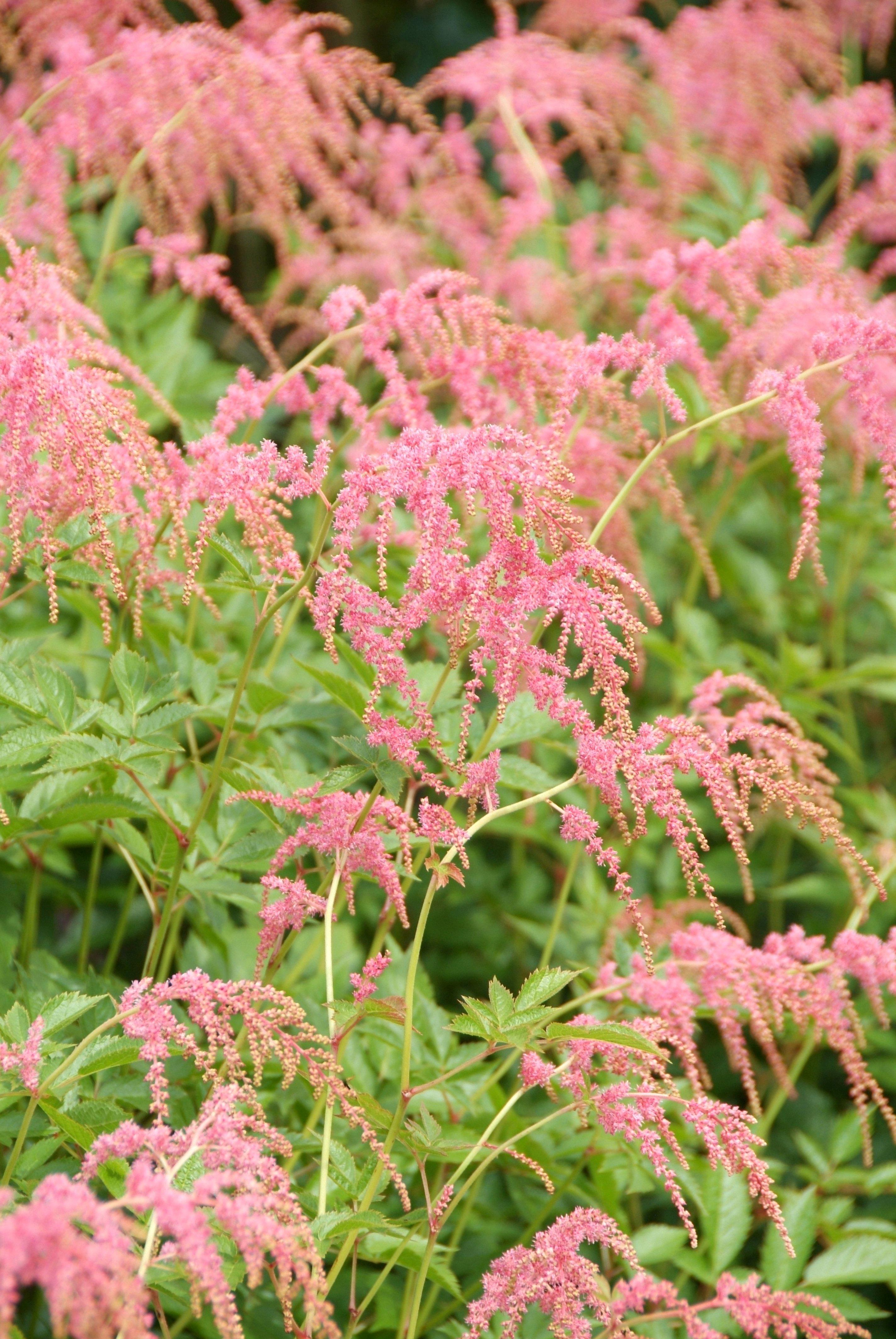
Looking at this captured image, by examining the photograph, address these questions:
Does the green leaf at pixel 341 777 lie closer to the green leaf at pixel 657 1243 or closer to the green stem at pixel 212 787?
the green stem at pixel 212 787

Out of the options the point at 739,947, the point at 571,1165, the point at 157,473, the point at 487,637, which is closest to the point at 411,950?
the point at 487,637

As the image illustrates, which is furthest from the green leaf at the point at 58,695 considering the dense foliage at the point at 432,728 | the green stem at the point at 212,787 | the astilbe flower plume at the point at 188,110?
the astilbe flower plume at the point at 188,110

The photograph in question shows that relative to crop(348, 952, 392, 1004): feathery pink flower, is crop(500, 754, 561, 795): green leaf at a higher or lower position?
lower

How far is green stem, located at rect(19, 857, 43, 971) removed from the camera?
1830mm

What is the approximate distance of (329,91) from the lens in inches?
95.8

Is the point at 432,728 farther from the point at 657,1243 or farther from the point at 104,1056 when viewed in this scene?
the point at 657,1243

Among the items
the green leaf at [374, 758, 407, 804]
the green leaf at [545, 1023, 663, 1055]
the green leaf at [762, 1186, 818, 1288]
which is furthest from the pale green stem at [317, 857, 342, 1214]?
the green leaf at [762, 1186, 818, 1288]

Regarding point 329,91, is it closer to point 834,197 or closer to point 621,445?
point 621,445

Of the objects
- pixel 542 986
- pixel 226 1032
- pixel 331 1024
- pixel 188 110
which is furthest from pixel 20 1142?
pixel 188 110

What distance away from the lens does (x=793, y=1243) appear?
1.80m

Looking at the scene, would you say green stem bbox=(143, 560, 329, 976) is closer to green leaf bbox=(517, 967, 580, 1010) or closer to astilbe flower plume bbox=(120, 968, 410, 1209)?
astilbe flower plume bbox=(120, 968, 410, 1209)

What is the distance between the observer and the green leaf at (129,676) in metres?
1.57

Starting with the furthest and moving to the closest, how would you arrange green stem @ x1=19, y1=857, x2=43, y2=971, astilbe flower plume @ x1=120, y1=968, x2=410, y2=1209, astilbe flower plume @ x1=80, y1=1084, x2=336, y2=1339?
green stem @ x1=19, y1=857, x2=43, y2=971 < astilbe flower plume @ x1=120, y1=968, x2=410, y2=1209 < astilbe flower plume @ x1=80, y1=1084, x2=336, y2=1339

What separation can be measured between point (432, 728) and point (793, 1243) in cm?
104
